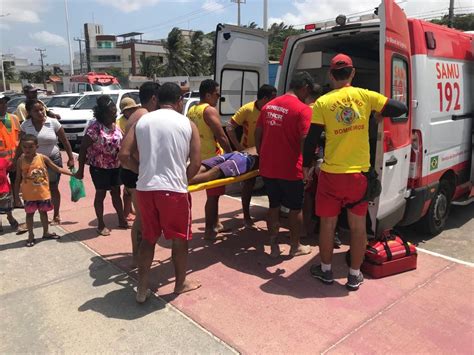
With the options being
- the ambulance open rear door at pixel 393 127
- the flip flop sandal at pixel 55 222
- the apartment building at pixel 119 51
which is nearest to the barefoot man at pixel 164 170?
the ambulance open rear door at pixel 393 127

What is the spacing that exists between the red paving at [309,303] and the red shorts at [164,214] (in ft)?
2.08

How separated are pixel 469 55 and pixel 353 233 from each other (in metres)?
3.35

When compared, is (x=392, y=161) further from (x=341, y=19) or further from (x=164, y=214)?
(x=164, y=214)

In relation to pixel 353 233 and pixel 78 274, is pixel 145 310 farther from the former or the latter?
pixel 353 233

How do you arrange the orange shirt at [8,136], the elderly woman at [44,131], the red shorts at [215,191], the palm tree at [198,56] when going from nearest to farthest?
the red shorts at [215,191] → the elderly woman at [44,131] → the orange shirt at [8,136] → the palm tree at [198,56]

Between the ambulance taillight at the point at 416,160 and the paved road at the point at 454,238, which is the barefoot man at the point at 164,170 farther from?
the paved road at the point at 454,238

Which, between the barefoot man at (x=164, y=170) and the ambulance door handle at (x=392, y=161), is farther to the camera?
the ambulance door handle at (x=392, y=161)

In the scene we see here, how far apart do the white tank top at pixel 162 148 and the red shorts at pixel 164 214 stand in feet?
0.22

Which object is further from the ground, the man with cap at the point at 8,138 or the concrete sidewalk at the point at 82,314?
the man with cap at the point at 8,138

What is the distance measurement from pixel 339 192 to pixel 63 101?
1502 centimetres

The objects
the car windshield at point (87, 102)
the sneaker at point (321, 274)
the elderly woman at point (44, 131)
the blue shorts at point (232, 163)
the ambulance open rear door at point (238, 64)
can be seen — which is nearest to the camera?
the sneaker at point (321, 274)

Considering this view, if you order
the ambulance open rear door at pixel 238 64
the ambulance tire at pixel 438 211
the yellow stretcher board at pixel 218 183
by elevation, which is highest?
the ambulance open rear door at pixel 238 64

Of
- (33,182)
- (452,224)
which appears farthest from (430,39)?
(33,182)

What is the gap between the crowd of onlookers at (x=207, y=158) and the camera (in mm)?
3311
